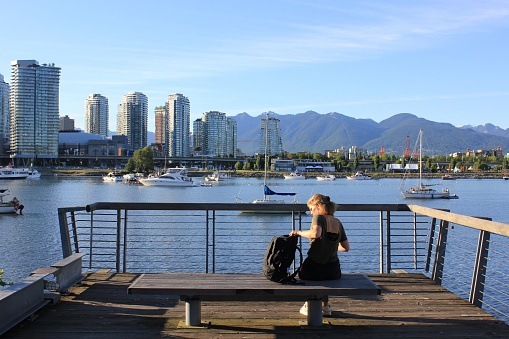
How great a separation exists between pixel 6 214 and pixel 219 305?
44305mm

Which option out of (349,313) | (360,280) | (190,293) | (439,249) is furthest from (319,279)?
(439,249)

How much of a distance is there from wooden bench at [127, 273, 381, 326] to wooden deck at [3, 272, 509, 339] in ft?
0.80

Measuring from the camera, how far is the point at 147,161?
16675cm

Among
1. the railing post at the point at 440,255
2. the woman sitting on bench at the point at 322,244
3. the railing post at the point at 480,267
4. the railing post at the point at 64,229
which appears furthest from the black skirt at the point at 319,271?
the railing post at the point at 64,229

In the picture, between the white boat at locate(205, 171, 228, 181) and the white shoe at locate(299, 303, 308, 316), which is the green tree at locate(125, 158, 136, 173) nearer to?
the white boat at locate(205, 171, 228, 181)

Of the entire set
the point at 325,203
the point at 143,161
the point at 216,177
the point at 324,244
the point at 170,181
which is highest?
the point at 325,203

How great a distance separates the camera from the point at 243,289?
214 inches

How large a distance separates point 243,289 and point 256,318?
86 centimetres

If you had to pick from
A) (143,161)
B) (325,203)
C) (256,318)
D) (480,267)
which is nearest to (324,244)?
(325,203)

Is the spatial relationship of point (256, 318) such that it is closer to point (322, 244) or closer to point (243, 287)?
point (243, 287)

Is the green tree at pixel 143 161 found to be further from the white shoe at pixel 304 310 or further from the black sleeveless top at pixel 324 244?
the black sleeveless top at pixel 324 244

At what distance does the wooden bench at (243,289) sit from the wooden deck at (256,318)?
0.24m

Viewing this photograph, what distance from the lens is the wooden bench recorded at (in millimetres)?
5441

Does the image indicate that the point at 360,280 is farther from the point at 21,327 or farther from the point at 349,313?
the point at 21,327
